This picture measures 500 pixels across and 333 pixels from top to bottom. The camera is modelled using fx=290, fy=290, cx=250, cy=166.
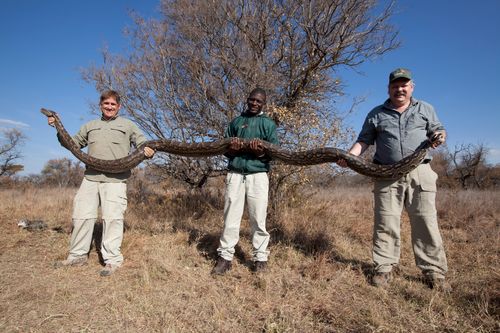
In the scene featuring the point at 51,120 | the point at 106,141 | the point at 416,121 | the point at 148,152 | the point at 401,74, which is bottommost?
the point at 148,152

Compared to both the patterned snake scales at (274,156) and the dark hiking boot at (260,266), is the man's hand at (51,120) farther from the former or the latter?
the dark hiking boot at (260,266)

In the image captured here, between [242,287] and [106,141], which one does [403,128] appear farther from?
[106,141]

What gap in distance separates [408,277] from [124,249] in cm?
456

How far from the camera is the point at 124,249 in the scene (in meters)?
5.05

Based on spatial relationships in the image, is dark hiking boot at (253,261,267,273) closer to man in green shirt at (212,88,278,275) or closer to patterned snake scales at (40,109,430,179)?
man in green shirt at (212,88,278,275)

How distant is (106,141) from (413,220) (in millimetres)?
4746

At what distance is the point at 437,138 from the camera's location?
144 inches

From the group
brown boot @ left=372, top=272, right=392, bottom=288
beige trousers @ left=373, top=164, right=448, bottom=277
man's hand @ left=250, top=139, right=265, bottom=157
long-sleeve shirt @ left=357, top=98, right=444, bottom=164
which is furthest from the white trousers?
long-sleeve shirt @ left=357, top=98, right=444, bottom=164

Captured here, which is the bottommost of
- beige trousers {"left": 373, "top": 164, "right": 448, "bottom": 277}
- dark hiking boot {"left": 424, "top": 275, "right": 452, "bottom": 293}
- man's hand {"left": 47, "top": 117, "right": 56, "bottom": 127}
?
dark hiking boot {"left": 424, "top": 275, "right": 452, "bottom": 293}

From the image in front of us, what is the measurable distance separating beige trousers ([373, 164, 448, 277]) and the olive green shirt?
155 inches

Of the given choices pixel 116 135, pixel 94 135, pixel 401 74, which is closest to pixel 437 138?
pixel 401 74

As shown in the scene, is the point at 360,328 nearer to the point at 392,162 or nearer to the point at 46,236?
the point at 392,162

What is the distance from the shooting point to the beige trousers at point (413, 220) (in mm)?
3842

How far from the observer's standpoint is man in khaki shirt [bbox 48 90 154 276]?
4539 millimetres
